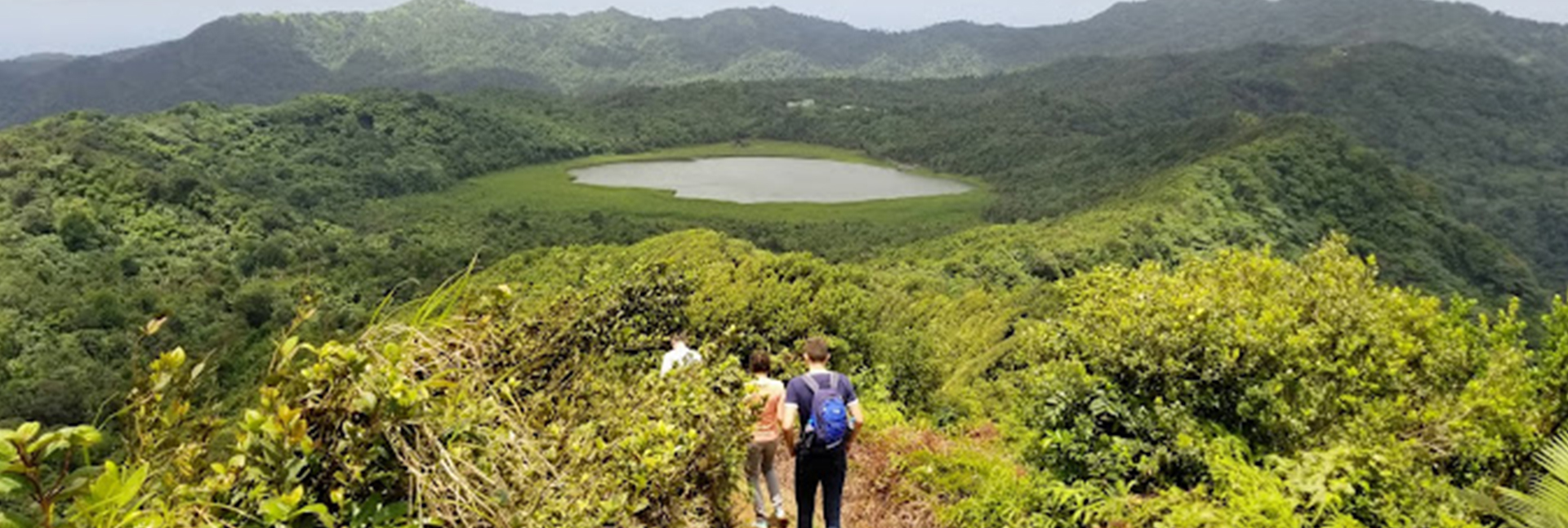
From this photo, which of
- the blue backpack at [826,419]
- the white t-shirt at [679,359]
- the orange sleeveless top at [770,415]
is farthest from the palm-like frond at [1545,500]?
the white t-shirt at [679,359]

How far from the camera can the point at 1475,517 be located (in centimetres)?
656

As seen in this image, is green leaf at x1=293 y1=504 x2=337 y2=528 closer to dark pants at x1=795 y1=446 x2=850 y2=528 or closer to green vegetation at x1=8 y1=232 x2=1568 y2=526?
green vegetation at x1=8 y1=232 x2=1568 y2=526

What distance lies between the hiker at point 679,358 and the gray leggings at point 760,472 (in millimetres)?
786

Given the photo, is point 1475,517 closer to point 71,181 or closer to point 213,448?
point 213,448

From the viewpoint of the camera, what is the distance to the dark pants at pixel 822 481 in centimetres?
639

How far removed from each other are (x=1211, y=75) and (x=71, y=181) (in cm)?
17734

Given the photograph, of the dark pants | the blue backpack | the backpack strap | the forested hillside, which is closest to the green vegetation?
the forested hillside

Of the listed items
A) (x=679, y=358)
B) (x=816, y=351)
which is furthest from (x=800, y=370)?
(x=679, y=358)

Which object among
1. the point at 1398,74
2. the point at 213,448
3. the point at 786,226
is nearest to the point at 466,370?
the point at 213,448

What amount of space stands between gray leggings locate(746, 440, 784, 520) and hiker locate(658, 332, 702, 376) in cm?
79

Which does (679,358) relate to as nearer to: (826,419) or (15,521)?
(826,419)

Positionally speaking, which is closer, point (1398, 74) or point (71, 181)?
point (71, 181)

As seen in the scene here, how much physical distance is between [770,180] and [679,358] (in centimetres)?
11162

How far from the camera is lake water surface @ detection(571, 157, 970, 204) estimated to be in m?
106
